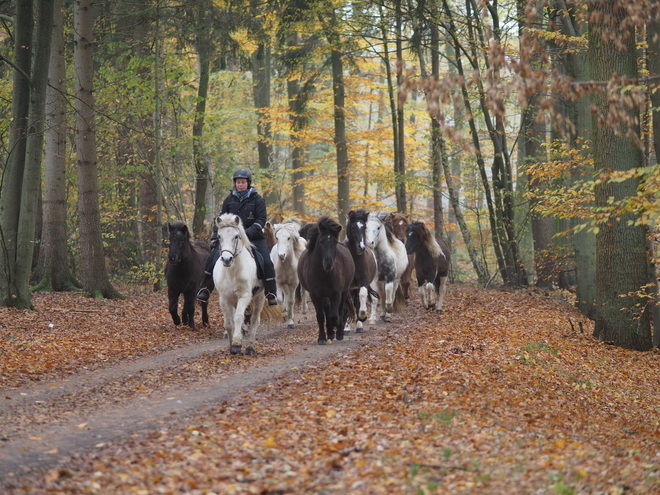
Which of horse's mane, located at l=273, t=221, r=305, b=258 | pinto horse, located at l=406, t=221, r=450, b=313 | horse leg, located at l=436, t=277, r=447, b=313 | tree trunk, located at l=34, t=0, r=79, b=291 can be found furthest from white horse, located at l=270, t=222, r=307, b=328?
tree trunk, located at l=34, t=0, r=79, b=291

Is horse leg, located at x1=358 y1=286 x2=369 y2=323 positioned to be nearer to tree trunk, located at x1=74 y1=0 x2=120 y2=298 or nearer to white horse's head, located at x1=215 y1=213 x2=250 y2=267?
white horse's head, located at x1=215 y1=213 x2=250 y2=267

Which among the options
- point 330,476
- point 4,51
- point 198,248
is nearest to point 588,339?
point 198,248

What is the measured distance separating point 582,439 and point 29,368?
7343 mm

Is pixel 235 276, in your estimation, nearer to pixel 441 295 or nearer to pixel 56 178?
pixel 441 295

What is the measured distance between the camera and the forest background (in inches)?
470

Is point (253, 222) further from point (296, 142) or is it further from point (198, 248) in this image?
point (296, 142)

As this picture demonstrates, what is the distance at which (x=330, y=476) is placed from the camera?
16.8 feet

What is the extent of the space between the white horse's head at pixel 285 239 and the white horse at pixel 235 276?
9.14ft

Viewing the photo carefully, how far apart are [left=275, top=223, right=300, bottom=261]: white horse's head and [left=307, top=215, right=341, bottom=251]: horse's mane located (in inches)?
57.6

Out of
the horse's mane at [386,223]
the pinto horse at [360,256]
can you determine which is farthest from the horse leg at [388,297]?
the pinto horse at [360,256]

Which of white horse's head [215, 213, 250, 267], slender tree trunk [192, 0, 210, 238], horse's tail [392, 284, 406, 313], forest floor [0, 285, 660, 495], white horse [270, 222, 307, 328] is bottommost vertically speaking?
forest floor [0, 285, 660, 495]

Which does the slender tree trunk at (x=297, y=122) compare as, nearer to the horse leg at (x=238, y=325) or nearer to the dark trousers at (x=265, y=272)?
the dark trousers at (x=265, y=272)

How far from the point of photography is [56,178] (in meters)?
18.2

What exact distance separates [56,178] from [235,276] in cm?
953
